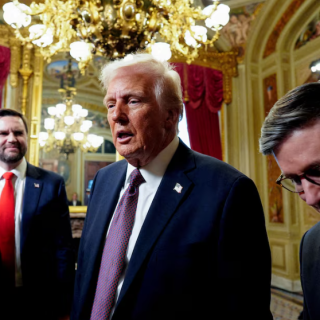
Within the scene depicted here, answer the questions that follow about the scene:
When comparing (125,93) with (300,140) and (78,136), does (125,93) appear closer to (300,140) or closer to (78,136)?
(300,140)

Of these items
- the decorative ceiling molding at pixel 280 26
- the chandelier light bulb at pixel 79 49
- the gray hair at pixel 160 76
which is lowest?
the gray hair at pixel 160 76

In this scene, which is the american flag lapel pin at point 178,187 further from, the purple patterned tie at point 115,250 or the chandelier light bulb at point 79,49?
the chandelier light bulb at point 79,49

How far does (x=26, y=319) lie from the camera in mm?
2156

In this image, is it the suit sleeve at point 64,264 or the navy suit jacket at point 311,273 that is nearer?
the navy suit jacket at point 311,273

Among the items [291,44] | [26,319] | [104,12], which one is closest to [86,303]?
[26,319]

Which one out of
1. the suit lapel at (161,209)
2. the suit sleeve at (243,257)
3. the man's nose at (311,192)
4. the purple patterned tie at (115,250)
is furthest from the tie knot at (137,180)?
the man's nose at (311,192)

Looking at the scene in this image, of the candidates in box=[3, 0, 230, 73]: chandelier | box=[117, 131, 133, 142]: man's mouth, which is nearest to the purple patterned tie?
box=[117, 131, 133, 142]: man's mouth

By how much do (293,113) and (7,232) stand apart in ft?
6.69

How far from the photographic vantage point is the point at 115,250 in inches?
53.4

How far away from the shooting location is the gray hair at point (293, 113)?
0.95m

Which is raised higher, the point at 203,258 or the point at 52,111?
the point at 52,111

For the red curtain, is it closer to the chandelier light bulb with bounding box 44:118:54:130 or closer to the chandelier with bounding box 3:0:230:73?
the chandelier light bulb with bounding box 44:118:54:130

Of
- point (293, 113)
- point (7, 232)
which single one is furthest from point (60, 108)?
point (293, 113)

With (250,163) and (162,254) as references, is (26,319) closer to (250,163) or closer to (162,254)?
(162,254)
